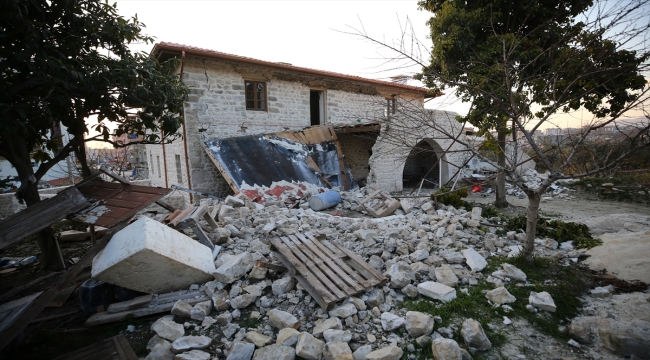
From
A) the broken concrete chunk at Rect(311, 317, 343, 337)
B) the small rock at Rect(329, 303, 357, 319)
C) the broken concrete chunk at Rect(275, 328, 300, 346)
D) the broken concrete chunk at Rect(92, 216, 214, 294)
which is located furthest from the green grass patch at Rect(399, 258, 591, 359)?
the broken concrete chunk at Rect(92, 216, 214, 294)

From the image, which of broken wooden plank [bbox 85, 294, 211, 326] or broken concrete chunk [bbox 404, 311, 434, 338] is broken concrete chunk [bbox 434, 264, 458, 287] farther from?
broken wooden plank [bbox 85, 294, 211, 326]

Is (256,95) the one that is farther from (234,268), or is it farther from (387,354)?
(387,354)

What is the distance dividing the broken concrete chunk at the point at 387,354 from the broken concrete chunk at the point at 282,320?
0.78 m

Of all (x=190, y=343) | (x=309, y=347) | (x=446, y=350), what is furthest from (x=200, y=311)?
(x=446, y=350)

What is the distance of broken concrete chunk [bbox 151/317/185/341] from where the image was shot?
2.67 m

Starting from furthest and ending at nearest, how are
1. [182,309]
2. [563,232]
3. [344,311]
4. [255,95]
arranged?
1. [255,95]
2. [563,232]
3. [182,309]
4. [344,311]

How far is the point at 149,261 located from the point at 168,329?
2.37 ft

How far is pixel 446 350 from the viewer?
223 cm

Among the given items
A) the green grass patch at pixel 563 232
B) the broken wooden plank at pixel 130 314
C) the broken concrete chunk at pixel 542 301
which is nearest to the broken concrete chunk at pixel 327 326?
the broken wooden plank at pixel 130 314

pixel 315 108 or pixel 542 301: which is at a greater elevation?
pixel 315 108

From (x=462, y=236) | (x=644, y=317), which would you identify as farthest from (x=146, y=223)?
(x=644, y=317)

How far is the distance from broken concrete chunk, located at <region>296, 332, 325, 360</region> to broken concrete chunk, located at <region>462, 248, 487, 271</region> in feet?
7.89

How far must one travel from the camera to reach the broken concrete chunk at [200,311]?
2.92 meters

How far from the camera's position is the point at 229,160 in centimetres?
812
